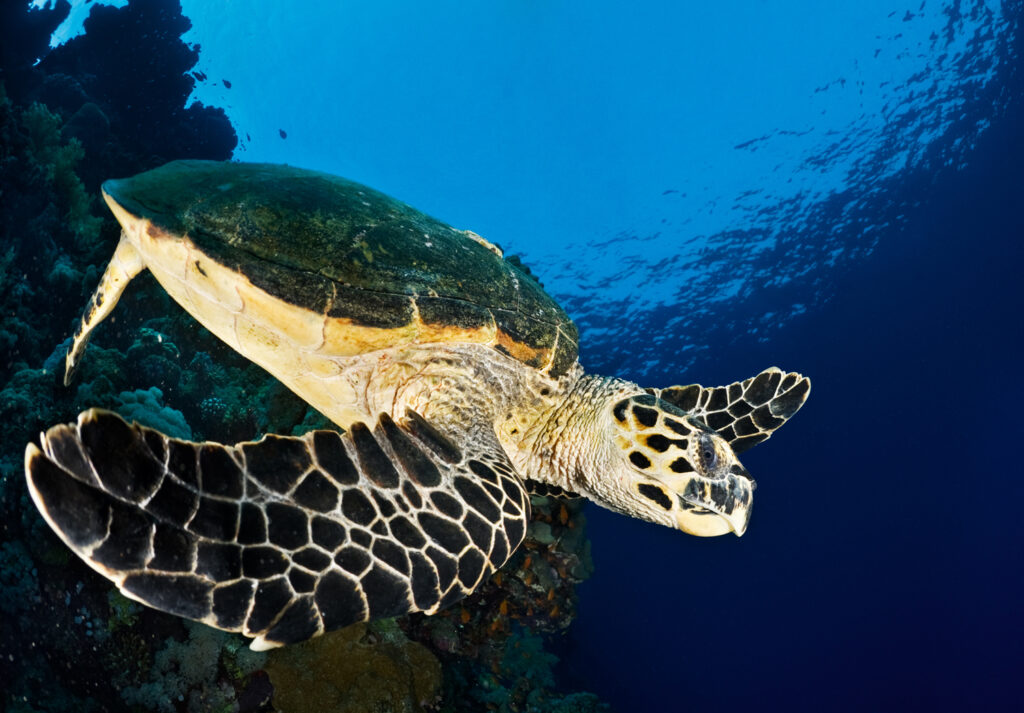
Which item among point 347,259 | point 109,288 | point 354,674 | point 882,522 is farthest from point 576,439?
point 882,522

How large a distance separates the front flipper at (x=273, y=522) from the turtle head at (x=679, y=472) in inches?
39.1

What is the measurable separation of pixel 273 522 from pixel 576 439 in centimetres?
210

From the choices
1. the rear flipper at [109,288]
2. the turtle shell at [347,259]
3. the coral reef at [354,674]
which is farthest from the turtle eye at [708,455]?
the rear flipper at [109,288]

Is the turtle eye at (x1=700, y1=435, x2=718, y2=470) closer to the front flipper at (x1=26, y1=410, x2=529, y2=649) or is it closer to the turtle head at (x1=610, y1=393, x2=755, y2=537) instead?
A: the turtle head at (x1=610, y1=393, x2=755, y2=537)

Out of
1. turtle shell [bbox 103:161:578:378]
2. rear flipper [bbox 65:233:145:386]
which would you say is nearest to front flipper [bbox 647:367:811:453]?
turtle shell [bbox 103:161:578:378]

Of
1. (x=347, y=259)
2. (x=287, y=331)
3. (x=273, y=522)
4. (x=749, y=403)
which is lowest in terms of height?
(x=273, y=522)

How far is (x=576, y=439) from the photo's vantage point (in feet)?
10.9

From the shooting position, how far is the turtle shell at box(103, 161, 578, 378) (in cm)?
257

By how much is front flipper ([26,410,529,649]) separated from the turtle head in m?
0.99

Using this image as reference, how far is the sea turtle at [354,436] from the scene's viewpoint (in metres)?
1.37

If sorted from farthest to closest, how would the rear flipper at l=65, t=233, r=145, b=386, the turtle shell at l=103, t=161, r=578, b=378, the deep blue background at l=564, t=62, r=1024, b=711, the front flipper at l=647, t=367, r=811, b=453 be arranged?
the deep blue background at l=564, t=62, r=1024, b=711 → the front flipper at l=647, t=367, r=811, b=453 → the rear flipper at l=65, t=233, r=145, b=386 → the turtle shell at l=103, t=161, r=578, b=378

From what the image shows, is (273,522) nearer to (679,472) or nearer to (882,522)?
(679,472)

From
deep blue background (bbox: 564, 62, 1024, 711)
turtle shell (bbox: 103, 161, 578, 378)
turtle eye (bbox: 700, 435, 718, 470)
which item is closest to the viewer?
turtle shell (bbox: 103, 161, 578, 378)

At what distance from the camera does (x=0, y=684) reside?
377cm
